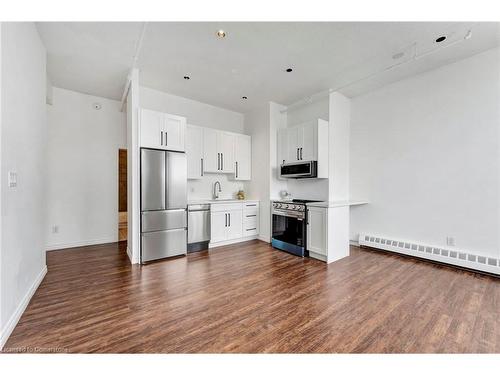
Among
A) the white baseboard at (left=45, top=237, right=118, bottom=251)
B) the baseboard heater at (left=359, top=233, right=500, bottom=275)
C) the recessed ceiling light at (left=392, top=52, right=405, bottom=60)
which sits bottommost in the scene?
the white baseboard at (left=45, top=237, right=118, bottom=251)

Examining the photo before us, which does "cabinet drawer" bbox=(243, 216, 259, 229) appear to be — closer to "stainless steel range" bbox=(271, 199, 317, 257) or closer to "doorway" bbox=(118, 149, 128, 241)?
"stainless steel range" bbox=(271, 199, 317, 257)

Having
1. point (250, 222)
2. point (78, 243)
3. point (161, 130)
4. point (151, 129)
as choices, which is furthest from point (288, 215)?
point (78, 243)

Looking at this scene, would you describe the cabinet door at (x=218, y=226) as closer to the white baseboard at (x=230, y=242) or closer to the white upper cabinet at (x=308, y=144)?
the white baseboard at (x=230, y=242)

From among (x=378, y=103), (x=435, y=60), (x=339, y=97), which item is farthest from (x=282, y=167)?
(x=435, y=60)

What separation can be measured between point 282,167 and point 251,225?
1415 millimetres

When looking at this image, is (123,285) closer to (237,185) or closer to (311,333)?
(311,333)

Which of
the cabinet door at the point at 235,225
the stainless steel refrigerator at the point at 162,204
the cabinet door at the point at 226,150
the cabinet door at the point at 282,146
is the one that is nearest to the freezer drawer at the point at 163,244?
the stainless steel refrigerator at the point at 162,204

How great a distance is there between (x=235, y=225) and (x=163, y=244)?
1.48 metres

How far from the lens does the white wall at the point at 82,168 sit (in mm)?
4047

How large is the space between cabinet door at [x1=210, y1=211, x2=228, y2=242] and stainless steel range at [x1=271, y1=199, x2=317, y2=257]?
97 centimetres

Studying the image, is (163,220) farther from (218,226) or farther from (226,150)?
(226,150)

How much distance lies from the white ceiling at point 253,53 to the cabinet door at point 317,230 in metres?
2.23

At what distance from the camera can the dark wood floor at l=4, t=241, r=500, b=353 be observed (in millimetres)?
1662

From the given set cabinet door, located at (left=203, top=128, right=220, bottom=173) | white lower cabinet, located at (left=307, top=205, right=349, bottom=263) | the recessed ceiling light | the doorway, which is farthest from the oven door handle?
the doorway
